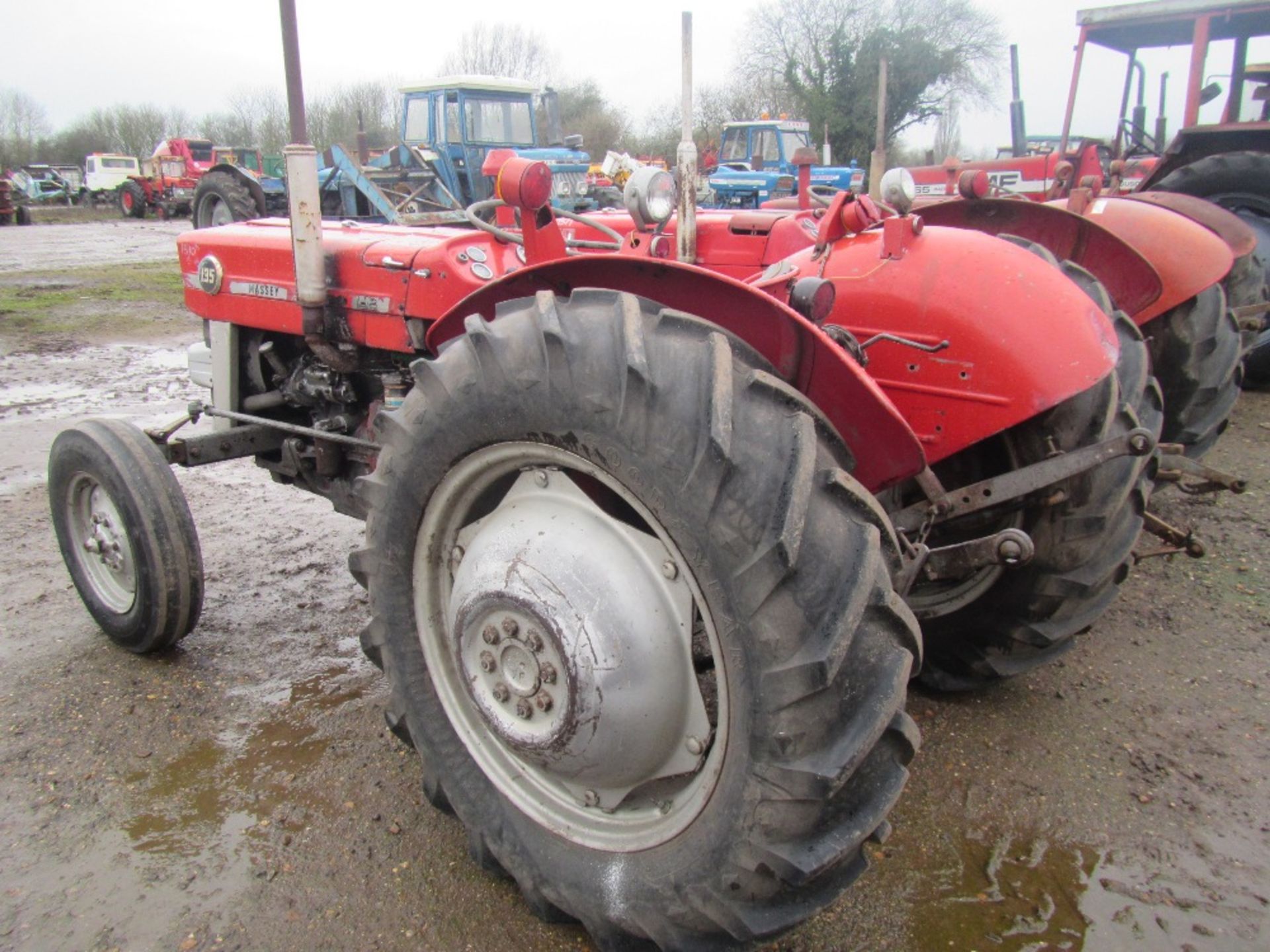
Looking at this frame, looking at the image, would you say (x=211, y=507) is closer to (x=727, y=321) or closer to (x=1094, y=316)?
(x=727, y=321)

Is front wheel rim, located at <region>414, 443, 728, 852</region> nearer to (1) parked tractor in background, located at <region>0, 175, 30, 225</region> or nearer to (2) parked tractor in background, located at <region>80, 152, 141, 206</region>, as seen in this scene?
(1) parked tractor in background, located at <region>0, 175, 30, 225</region>

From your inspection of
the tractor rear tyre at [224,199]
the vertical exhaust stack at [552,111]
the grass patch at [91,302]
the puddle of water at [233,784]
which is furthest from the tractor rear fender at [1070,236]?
the vertical exhaust stack at [552,111]

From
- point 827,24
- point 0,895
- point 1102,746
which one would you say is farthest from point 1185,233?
point 827,24

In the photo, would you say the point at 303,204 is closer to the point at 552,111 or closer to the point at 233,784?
the point at 233,784

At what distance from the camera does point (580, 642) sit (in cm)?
156

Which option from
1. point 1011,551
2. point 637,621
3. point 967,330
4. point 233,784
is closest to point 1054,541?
point 1011,551

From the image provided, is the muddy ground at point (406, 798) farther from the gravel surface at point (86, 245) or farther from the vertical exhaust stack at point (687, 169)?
the gravel surface at point (86, 245)

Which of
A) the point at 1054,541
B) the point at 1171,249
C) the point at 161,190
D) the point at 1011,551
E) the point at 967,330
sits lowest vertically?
the point at 1054,541

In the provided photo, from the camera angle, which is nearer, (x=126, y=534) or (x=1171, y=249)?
(x=126, y=534)

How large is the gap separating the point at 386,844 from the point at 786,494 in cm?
139

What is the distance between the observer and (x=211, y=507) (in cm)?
432

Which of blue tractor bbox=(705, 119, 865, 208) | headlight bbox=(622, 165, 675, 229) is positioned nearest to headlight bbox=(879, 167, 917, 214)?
headlight bbox=(622, 165, 675, 229)

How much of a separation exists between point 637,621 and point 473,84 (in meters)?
13.4

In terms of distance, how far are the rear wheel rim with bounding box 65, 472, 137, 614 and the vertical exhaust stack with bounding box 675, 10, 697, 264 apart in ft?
6.80
